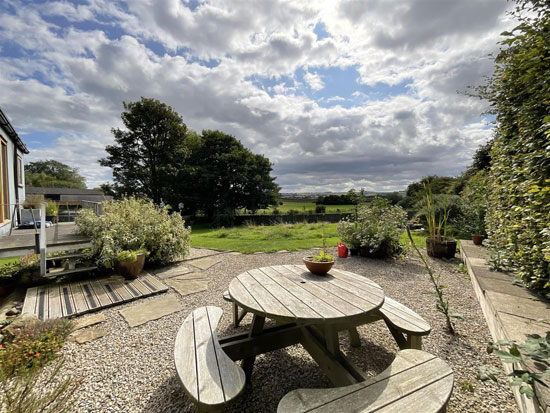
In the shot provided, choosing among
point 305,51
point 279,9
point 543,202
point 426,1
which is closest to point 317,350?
point 543,202

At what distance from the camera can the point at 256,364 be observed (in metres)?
1.96

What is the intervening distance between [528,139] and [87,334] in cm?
501

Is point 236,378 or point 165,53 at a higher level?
point 165,53

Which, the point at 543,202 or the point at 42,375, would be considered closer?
the point at 42,375

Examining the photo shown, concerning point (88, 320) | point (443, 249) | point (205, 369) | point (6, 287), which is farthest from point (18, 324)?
point (443, 249)

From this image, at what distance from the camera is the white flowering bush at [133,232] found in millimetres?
3992

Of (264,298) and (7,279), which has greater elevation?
(264,298)

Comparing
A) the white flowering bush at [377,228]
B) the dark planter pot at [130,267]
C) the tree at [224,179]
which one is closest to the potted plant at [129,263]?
the dark planter pot at [130,267]

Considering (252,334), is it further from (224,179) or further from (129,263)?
(224,179)

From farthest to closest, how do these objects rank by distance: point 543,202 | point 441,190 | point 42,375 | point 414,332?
point 441,190, point 543,202, point 42,375, point 414,332

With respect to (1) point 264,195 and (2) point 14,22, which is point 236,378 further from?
(1) point 264,195

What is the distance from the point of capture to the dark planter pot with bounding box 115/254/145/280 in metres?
3.84

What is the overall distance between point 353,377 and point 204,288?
2.86m

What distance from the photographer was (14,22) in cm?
420
